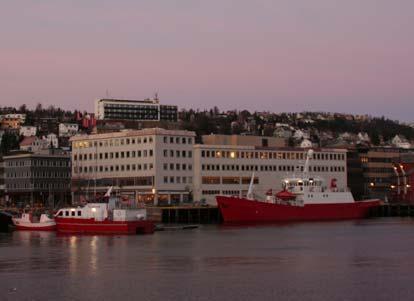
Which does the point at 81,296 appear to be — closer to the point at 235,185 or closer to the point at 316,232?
the point at 316,232

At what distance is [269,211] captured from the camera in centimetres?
12106

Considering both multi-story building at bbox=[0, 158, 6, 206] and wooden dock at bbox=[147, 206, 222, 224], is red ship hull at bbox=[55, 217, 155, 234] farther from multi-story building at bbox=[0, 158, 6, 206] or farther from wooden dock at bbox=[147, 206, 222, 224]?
multi-story building at bbox=[0, 158, 6, 206]

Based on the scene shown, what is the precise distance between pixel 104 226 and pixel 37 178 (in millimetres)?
68842

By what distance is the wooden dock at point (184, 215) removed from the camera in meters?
127

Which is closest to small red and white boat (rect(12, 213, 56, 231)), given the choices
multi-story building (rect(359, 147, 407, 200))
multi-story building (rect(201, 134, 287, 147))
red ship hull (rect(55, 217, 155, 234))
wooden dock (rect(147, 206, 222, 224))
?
red ship hull (rect(55, 217, 155, 234))

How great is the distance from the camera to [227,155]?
152 meters

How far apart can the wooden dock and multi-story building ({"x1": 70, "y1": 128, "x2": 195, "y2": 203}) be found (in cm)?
1351

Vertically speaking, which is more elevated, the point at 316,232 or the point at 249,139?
the point at 249,139

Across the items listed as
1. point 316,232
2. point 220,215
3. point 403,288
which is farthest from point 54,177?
point 403,288

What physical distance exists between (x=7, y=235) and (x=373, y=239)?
38371 millimetres

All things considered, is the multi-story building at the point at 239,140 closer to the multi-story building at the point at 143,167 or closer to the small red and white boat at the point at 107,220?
the multi-story building at the point at 143,167

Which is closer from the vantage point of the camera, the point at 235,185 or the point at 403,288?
the point at 403,288

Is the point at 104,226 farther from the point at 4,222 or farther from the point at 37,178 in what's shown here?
the point at 37,178

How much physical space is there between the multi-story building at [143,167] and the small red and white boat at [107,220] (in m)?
47.6
